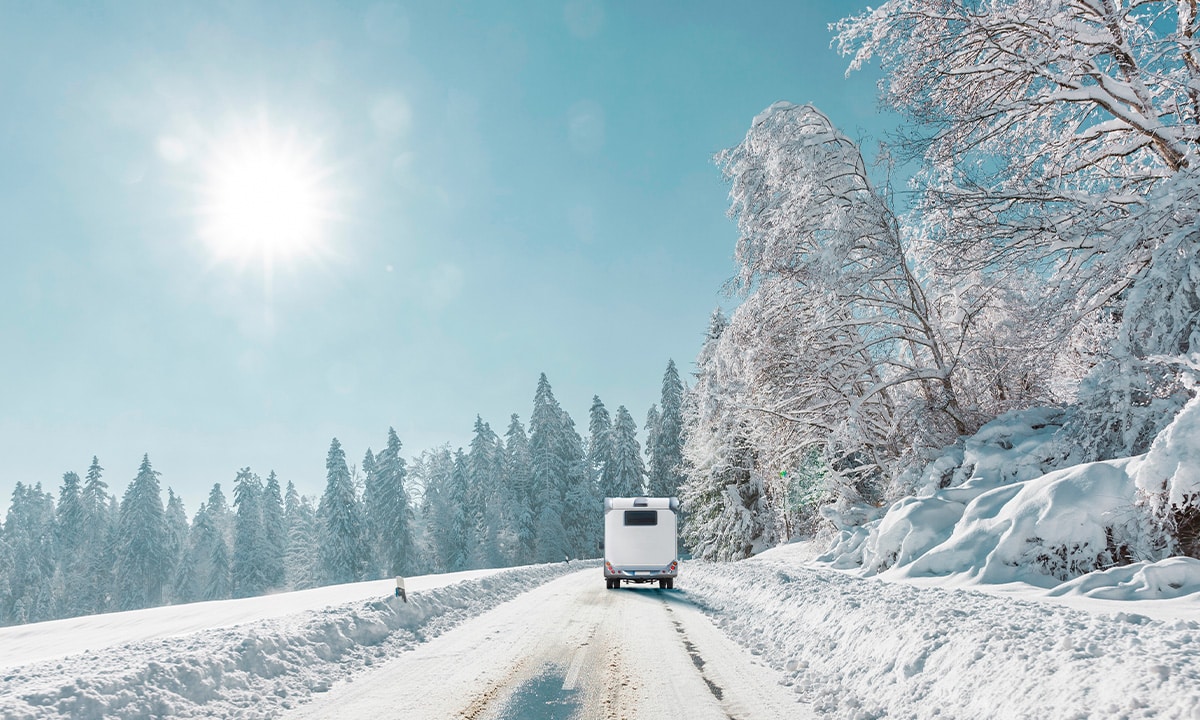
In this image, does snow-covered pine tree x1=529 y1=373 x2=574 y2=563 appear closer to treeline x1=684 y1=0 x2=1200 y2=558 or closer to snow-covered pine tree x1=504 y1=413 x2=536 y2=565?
snow-covered pine tree x1=504 y1=413 x2=536 y2=565

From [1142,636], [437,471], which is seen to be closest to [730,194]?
[1142,636]

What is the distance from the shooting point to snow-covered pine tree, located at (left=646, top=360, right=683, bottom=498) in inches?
A: 2586

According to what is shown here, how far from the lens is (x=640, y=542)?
2219 cm

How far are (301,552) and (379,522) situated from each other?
19.1 m

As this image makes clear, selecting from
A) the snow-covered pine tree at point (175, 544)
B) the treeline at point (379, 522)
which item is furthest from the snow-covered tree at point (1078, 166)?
the snow-covered pine tree at point (175, 544)

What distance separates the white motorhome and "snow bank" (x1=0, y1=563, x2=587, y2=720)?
450 inches

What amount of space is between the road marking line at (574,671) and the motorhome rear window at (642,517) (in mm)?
13393

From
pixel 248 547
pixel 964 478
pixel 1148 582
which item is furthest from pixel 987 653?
pixel 248 547

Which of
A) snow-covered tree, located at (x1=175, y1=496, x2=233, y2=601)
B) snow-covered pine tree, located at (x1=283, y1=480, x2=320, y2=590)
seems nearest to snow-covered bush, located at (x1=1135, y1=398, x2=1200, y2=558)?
snow-covered pine tree, located at (x1=283, y1=480, x2=320, y2=590)

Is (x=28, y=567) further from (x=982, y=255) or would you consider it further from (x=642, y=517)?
(x=982, y=255)

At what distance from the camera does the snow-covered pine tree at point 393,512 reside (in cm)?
6531

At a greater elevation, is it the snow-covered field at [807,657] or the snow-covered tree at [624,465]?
the snow-covered tree at [624,465]

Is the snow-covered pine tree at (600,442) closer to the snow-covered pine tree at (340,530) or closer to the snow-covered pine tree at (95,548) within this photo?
the snow-covered pine tree at (340,530)

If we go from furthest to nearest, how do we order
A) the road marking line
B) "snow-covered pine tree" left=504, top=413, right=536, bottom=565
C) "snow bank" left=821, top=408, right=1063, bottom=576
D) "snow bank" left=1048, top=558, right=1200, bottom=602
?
1. "snow-covered pine tree" left=504, top=413, right=536, bottom=565
2. "snow bank" left=821, top=408, right=1063, bottom=576
3. "snow bank" left=1048, top=558, right=1200, bottom=602
4. the road marking line
